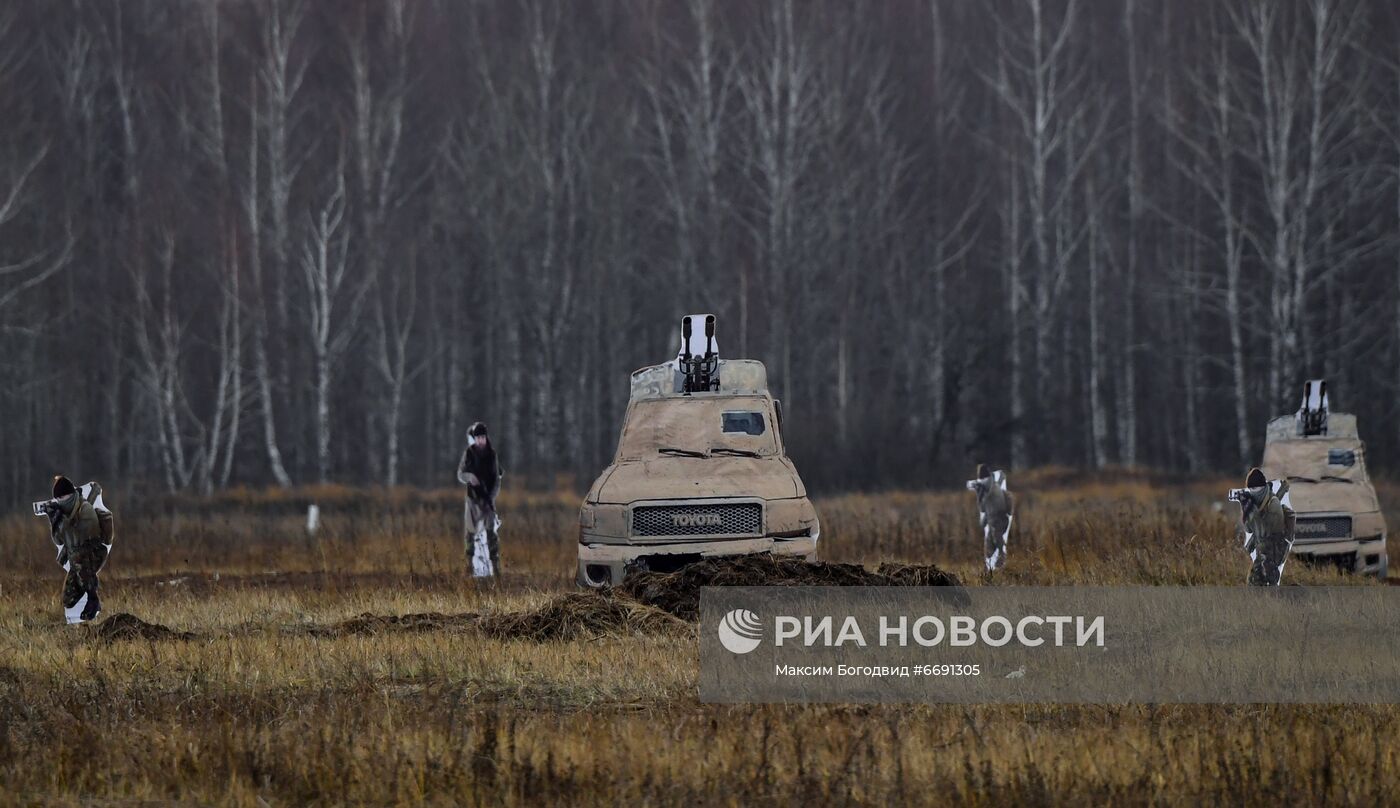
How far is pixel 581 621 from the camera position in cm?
1266

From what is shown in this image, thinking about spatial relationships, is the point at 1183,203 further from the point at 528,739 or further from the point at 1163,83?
the point at 528,739

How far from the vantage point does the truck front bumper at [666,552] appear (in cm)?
1434

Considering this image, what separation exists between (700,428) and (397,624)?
3.82 meters

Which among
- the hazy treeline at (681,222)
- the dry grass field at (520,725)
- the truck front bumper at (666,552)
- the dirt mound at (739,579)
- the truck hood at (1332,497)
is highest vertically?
the hazy treeline at (681,222)

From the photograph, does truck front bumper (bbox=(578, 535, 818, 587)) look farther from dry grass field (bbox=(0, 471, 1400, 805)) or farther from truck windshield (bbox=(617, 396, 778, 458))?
truck windshield (bbox=(617, 396, 778, 458))

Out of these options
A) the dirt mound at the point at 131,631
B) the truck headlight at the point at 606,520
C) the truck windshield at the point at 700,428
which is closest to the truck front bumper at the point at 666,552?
the truck headlight at the point at 606,520

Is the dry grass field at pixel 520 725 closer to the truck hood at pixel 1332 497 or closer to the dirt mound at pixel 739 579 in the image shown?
the dirt mound at pixel 739 579

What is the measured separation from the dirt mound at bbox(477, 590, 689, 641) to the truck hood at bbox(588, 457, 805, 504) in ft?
5.73

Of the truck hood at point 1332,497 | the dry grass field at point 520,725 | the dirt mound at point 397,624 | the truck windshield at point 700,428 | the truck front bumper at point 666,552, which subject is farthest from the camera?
the truck hood at point 1332,497

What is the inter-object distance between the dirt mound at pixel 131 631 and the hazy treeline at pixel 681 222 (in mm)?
22885

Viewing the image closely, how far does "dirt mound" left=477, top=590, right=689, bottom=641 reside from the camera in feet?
41.1

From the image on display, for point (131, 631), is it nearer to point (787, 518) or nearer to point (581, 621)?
point (581, 621)

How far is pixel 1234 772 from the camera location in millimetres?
7664

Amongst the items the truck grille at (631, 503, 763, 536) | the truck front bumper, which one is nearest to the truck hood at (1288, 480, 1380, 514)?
the truck front bumper
